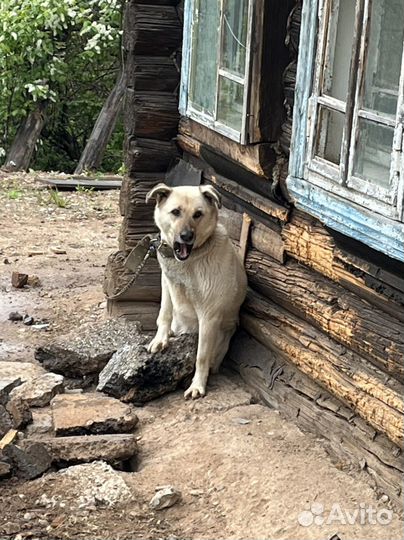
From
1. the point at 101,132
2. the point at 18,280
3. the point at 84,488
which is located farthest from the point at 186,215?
the point at 101,132

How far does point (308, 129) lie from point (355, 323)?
3.67 ft

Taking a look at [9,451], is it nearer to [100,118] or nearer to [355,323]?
[355,323]

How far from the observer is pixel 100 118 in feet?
58.1

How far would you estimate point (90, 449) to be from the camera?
6066 millimetres

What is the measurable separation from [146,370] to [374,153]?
272 centimetres

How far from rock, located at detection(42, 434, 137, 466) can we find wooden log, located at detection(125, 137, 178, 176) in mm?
2798

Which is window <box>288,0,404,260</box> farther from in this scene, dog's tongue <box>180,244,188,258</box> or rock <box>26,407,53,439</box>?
rock <box>26,407,53,439</box>

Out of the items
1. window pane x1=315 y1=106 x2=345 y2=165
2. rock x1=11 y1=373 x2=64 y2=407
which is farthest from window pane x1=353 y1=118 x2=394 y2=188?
rock x1=11 y1=373 x2=64 y2=407

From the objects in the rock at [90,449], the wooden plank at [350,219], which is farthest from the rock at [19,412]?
the wooden plank at [350,219]

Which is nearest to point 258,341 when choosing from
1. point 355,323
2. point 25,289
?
point 355,323

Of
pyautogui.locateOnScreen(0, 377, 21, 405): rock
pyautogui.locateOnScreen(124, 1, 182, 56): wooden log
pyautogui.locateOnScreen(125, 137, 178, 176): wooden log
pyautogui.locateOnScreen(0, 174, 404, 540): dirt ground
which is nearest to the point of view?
pyautogui.locateOnScreen(0, 174, 404, 540): dirt ground

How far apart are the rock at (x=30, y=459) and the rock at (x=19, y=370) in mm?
1304

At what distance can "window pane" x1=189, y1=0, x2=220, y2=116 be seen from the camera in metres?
7.04

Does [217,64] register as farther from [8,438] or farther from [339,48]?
[8,438]
